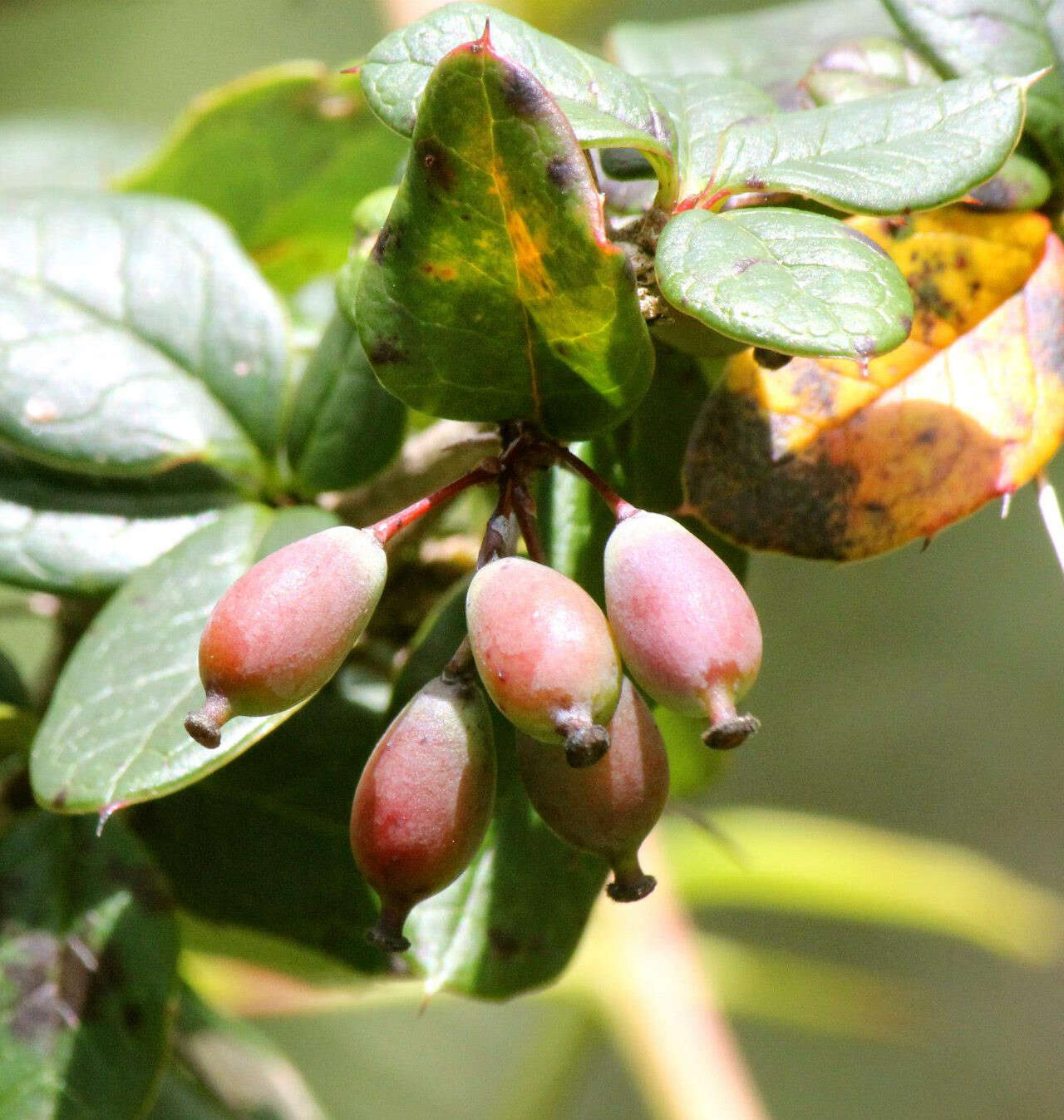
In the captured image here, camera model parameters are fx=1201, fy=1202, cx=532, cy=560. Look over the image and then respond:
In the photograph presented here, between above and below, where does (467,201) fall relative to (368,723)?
above

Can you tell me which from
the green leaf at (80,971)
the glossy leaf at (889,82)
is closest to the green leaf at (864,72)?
the glossy leaf at (889,82)

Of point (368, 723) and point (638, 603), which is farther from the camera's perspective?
point (368, 723)

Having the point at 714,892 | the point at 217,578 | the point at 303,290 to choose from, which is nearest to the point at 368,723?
the point at 217,578

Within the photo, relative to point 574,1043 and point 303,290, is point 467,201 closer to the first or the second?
point 303,290

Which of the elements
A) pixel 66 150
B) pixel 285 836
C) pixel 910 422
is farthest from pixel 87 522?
pixel 66 150

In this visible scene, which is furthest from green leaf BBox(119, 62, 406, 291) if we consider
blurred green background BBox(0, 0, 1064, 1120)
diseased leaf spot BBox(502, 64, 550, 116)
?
blurred green background BBox(0, 0, 1064, 1120)

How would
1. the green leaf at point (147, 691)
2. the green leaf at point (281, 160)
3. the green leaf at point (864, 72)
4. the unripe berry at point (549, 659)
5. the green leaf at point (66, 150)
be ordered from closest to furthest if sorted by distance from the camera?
the unripe berry at point (549, 659) < the green leaf at point (147, 691) < the green leaf at point (864, 72) < the green leaf at point (281, 160) < the green leaf at point (66, 150)

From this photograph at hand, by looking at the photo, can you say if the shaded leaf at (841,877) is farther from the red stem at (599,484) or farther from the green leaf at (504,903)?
the red stem at (599,484)
